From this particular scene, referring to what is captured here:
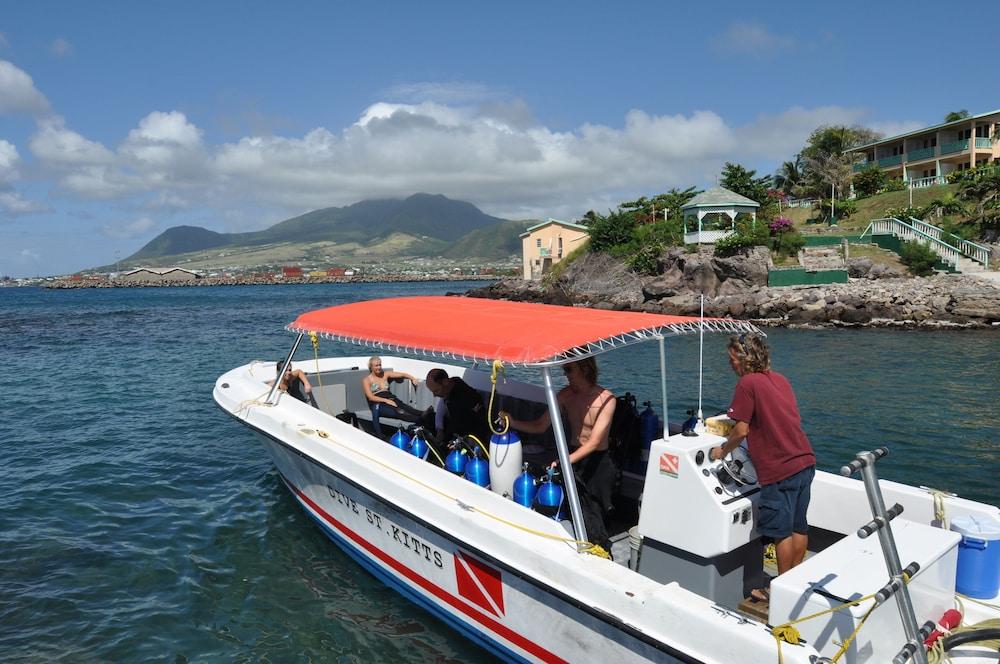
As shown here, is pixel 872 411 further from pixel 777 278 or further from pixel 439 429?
pixel 777 278

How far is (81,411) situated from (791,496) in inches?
596

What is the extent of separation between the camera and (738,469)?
4.89 meters

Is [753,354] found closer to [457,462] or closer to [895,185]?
[457,462]

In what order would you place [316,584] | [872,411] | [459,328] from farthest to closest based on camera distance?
[872,411]
[316,584]
[459,328]

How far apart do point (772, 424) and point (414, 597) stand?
359 cm

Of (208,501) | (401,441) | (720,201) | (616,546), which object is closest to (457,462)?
(401,441)

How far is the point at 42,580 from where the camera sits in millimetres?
7066

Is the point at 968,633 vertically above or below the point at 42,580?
above

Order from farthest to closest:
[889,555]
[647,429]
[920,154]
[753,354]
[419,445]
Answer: [920,154] → [419,445] → [647,429] → [753,354] → [889,555]

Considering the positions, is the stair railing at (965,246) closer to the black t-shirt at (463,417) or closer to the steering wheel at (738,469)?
the black t-shirt at (463,417)

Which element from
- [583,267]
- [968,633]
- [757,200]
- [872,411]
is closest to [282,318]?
[583,267]

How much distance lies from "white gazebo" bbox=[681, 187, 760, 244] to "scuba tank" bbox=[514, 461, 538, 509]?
3932 cm

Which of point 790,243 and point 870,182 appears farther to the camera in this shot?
point 870,182

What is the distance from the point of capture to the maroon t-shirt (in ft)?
14.7
